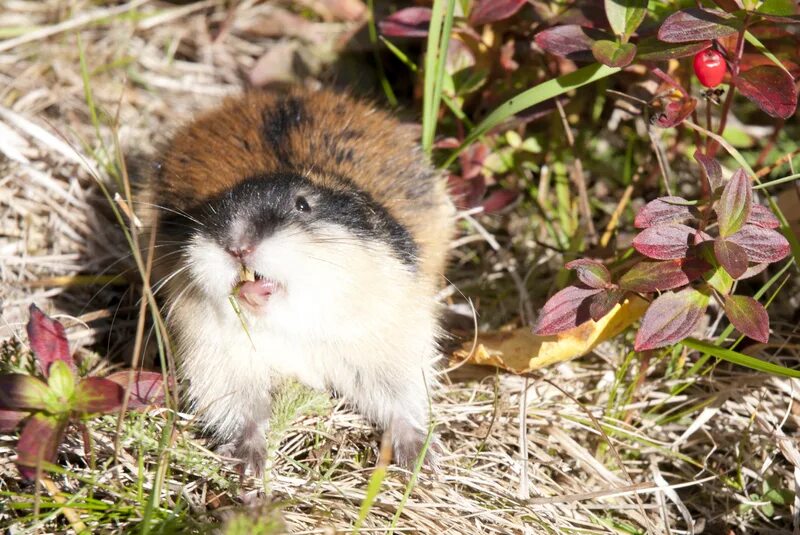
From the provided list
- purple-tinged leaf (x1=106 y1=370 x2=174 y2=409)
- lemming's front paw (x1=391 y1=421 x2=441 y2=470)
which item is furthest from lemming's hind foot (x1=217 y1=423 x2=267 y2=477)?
lemming's front paw (x1=391 y1=421 x2=441 y2=470)

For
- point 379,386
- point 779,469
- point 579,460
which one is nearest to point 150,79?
point 379,386

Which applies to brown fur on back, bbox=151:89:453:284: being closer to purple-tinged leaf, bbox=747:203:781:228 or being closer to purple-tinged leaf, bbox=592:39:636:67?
purple-tinged leaf, bbox=592:39:636:67

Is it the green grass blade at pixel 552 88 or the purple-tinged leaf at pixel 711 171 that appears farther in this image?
the green grass blade at pixel 552 88

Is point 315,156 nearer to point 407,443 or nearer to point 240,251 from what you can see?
point 240,251

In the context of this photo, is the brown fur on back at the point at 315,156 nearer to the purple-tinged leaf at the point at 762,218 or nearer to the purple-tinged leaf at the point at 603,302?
the purple-tinged leaf at the point at 603,302

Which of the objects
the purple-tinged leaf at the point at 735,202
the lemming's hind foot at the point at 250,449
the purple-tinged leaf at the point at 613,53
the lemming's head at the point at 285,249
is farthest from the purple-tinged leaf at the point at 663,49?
the lemming's hind foot at the point at 250,449
